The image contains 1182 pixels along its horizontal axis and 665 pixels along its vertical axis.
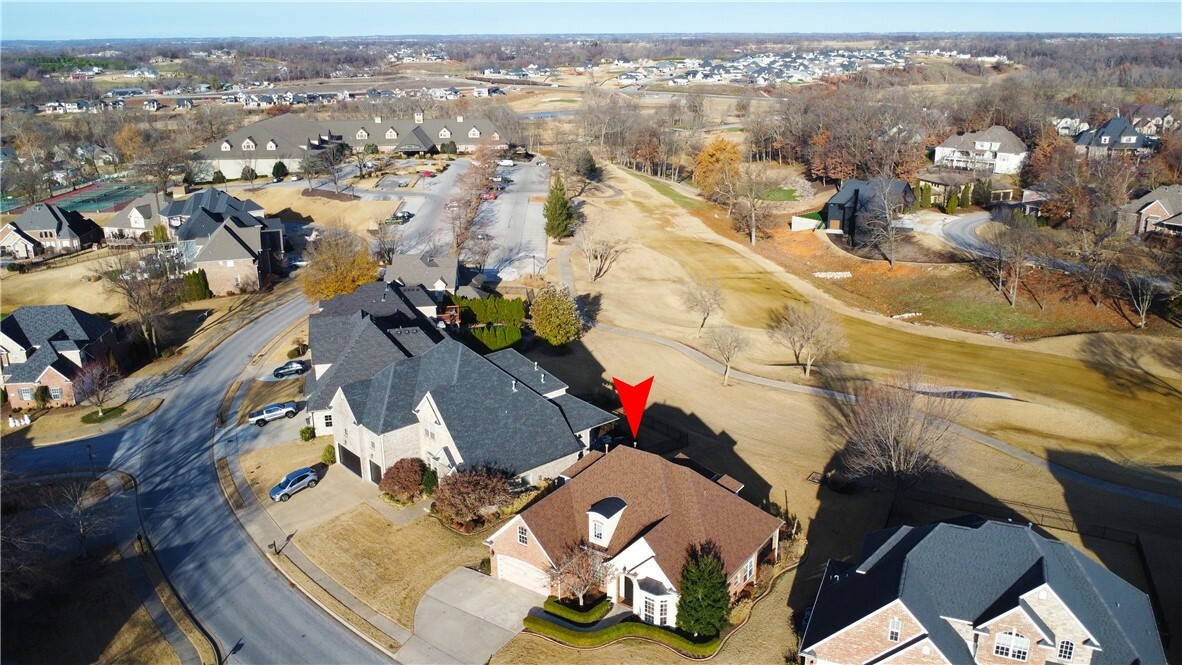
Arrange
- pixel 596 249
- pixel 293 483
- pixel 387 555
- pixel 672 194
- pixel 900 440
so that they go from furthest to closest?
1. pixel 672 194
2. pixel 596 249
3. pixel 293 483
4. pixel 900 440
5. pixel 387 555

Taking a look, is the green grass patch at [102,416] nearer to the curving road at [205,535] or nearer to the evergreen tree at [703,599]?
the curving road at [205,535]

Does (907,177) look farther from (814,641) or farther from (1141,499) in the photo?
(814,641)

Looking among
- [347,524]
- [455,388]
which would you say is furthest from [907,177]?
[347,524]

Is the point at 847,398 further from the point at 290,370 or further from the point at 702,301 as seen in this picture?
the point at 290,370

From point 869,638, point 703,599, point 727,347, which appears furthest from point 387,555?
point 727,347

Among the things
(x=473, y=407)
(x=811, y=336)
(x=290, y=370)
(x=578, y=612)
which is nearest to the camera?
(x=578, y=612)

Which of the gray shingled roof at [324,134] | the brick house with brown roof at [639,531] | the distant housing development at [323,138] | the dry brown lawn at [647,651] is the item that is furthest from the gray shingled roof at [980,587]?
the gray shingled roof at [324,134]
